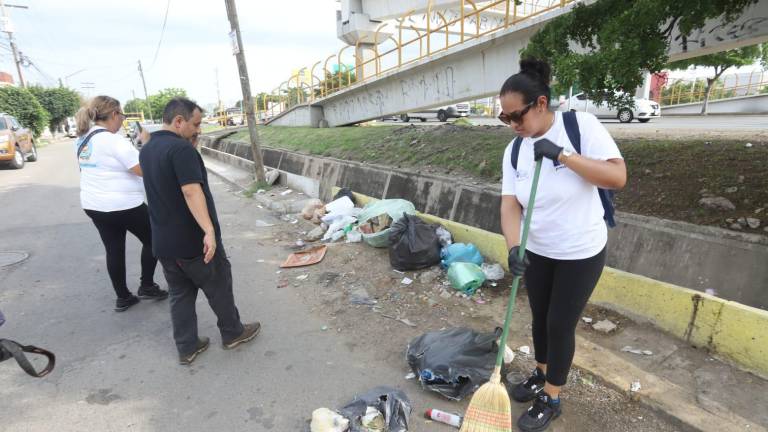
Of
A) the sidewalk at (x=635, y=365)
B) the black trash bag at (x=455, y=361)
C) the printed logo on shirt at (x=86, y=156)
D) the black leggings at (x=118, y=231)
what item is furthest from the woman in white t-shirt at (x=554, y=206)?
the printed logo on shirt at (x=86, y=156)

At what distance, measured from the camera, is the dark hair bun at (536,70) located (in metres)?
1.90

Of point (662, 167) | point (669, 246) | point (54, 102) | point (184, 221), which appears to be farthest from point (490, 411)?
point (54, 102)

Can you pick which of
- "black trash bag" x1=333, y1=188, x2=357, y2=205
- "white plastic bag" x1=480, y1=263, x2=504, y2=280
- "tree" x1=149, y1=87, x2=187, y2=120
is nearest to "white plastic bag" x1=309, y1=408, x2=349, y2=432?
"white plastic bag" x1=480, y1=263, x2=504, y2=280

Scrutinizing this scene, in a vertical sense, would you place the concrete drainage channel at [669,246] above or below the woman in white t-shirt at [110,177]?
below

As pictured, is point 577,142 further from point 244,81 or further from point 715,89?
point 715,89

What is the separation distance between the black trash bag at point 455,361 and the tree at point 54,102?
144 ft

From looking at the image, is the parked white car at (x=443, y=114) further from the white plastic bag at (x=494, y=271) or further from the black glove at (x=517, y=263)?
the black glove at (x=517, y=263)

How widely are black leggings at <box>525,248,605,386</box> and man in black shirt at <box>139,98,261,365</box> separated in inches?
82.7

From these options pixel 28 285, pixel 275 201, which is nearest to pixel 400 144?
pixel 275 201

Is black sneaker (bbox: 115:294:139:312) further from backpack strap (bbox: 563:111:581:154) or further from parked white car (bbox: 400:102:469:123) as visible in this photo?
parked white car (bbox: 400:102:469:123)

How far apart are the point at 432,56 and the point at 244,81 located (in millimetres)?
4427

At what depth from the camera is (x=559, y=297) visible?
6.97 feet

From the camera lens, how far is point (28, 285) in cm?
452

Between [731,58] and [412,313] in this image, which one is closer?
[412,313]
